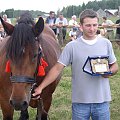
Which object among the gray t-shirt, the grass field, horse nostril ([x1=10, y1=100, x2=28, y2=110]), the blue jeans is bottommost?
the grass field

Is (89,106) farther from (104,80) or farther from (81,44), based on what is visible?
(81,44)

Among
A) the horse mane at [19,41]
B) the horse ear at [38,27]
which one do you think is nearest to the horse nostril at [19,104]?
the horse mane at [19,41]

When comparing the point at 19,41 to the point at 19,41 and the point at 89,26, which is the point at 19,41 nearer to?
the point at 19,41

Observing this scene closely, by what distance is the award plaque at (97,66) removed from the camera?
282 cm

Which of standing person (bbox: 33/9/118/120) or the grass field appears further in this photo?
the grass field

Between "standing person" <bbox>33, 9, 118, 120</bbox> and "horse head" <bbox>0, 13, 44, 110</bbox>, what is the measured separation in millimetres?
148

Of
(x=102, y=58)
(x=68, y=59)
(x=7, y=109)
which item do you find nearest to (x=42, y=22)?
(x=68, y=59)

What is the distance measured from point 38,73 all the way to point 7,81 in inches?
24.9

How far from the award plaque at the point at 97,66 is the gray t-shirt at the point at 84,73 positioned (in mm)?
52

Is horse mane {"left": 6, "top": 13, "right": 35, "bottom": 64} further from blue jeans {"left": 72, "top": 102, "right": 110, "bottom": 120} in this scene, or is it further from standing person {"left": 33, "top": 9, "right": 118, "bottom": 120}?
blue jeans {"left": 72, "top": 102, "right": 110, "bottom": 120}

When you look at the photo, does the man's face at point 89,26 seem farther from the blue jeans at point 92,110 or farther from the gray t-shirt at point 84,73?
the blue jeans at point 92,110

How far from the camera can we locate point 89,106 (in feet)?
9.70

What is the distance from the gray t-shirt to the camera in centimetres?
289

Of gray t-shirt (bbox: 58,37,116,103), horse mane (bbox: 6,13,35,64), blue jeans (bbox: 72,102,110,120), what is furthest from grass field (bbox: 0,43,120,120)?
horse mane (bbox: 6,13,35,64)
